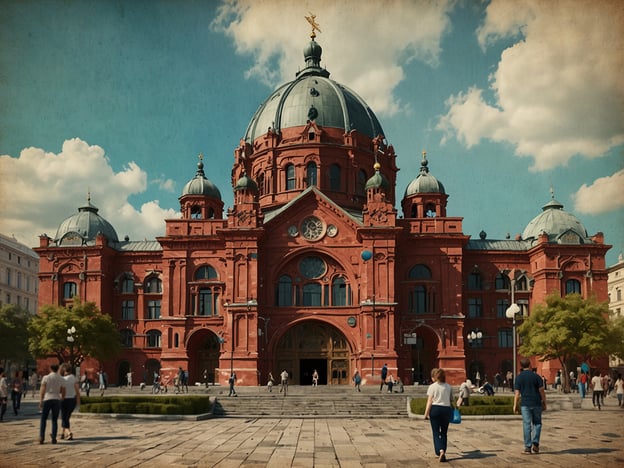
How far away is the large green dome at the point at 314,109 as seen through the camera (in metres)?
80.9

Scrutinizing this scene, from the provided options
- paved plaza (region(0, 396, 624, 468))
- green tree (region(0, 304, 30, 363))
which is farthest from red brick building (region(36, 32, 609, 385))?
paved plaza (region(0, 396, 624, 468))

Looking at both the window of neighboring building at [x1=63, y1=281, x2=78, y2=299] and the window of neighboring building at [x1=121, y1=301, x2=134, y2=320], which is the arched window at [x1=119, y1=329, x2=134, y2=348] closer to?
the window of neighboring building at [x1=121, y1=301, x2=134, y2=320]

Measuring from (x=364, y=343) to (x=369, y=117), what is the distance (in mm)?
30516

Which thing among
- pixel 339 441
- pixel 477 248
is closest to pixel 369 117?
pixel 477 248

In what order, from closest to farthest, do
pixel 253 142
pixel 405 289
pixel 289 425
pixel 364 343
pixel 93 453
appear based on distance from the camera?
pixel 93 453 → pixel 289 425 → pixel 364 343 → pixel 405 289 → pixel 253 142

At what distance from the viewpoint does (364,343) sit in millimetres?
65688

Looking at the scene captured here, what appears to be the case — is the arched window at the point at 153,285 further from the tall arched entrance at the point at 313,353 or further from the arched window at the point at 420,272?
the arched window at the point at 420,272

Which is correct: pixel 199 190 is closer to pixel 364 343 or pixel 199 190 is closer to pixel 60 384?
pixel 364 343

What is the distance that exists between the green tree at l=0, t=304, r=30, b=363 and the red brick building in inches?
302

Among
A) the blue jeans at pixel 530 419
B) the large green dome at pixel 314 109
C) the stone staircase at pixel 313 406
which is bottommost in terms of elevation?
the stone staircase at pixel 313 406

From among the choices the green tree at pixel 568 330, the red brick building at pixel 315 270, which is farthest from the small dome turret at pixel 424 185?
the green tree at pixel 568 330

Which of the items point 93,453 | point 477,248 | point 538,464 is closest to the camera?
point 538,464

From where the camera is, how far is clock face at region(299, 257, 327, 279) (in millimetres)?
69688

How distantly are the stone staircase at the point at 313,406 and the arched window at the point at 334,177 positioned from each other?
108ft
